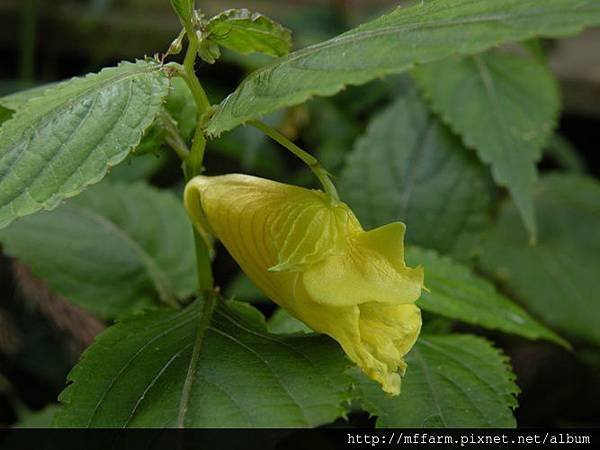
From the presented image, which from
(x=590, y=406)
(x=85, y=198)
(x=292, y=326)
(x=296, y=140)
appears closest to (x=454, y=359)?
(x=292, y=326)

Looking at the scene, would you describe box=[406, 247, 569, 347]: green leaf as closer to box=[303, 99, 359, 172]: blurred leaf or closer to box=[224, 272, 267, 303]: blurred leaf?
box=[224, 272, 267, 303]: blurred leaf

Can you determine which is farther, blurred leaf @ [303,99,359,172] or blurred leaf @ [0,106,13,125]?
blurred leaf @ [303,99,359,172]

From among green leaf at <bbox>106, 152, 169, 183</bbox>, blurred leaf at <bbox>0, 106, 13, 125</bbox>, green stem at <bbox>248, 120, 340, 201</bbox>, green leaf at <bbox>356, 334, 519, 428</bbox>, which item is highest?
blurred leaf at <bbox>0, 106, 13, 125</bbox>

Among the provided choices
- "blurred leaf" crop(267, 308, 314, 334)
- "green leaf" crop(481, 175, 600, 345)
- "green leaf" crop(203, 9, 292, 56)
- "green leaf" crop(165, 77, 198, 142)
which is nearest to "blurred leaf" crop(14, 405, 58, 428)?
"blurred leaf" crop(267, 308, 314, 334)

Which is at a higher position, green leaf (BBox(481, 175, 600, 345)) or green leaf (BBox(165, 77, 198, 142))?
green leaf (BBox(165, 77, 198, 142))

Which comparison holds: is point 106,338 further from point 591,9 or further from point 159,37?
point 159,37

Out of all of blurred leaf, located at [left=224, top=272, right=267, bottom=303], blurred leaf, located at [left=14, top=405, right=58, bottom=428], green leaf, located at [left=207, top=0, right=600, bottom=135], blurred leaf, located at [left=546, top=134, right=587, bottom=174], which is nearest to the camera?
green leaf, located at [left=207, top=0, right=600, bottom=135]

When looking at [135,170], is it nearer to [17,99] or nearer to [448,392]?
[17,99]

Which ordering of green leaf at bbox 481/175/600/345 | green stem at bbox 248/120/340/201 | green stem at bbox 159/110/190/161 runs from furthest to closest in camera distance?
green leaf at bbox 481/175/600/345 → green stem at bbox 159/110/190/161 → green stem at bbox 248/120/340/201
